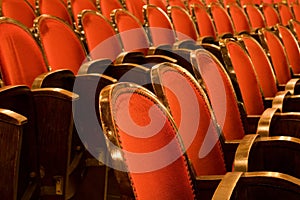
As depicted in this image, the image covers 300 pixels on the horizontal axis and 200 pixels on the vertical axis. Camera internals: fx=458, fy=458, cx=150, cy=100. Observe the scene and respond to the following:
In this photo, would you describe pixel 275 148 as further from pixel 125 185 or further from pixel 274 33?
pixel 274 33

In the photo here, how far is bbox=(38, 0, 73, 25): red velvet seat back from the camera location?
2.12 ft

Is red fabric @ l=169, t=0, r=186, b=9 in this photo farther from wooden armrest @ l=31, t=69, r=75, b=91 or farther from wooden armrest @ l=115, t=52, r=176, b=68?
wooden armrest @ l=31, t=69, r=75, b=91

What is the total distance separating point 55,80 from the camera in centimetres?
40

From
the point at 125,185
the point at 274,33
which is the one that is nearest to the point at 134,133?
the point at 125,185

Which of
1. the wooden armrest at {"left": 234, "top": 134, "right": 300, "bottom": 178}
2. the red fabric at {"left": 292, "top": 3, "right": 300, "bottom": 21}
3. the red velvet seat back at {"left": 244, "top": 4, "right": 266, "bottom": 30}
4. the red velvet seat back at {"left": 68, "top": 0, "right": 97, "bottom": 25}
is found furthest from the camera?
the red fabric at {"left": 292, "top": 3, "right": 300, "bottom": 21}

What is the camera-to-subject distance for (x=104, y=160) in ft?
1.26

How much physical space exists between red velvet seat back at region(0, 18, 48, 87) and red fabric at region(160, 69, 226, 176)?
0.52 feet

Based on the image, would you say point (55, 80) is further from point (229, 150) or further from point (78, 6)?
point (78, 6)

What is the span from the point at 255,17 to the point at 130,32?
409mm

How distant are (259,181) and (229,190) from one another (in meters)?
0.03

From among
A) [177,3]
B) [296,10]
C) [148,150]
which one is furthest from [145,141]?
[296,10]

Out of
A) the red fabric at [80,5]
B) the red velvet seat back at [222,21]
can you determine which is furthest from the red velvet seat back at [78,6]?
the red velvet seat back at [222,21]

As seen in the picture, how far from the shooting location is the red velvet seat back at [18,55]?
393 millimetres

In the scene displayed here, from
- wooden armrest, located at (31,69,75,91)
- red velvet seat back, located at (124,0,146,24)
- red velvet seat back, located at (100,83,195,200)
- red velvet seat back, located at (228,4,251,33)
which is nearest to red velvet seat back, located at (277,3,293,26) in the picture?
red velvet seat back, located at (228,4,251,33)
